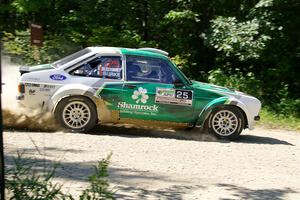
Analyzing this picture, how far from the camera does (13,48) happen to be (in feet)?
51.5

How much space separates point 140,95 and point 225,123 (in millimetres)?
1735

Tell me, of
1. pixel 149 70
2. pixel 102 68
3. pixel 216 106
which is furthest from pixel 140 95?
pixel 216 106

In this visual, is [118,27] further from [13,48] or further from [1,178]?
[1,178]

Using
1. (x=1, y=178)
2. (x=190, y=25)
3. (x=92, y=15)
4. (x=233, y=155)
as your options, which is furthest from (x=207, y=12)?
(x=1, y=178)

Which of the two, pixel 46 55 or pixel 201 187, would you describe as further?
pixel 46 55

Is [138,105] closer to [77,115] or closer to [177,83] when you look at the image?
[177,83]

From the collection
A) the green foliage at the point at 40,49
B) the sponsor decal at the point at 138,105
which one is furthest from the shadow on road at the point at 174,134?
the green foliage at the point at 40,49

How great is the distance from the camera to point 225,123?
997 cm

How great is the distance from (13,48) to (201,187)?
10.7 meters

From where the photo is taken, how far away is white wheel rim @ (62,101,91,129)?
369 inches

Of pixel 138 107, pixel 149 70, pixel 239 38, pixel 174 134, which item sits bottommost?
pixel 174 134

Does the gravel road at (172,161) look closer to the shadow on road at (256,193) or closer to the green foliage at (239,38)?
the shadow on road at (256,193)

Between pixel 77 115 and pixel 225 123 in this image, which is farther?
pixel 225 123

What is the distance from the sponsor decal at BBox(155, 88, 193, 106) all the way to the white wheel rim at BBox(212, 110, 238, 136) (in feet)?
2.15
